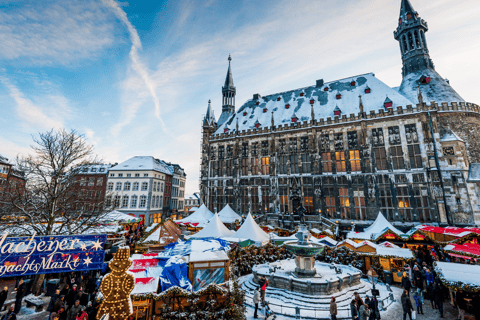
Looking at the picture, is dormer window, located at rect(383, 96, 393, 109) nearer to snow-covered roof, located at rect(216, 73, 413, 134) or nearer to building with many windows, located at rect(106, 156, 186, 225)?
snow-covered roof, located at rect(216, 73, 413, 134)

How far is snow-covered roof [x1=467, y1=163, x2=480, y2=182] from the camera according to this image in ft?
73.6

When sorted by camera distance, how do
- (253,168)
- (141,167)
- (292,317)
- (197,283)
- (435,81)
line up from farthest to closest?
(141,167), (253,168), (435,81), (292,317), (197,283)

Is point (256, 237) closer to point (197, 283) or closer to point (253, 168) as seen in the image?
point (197, 283)

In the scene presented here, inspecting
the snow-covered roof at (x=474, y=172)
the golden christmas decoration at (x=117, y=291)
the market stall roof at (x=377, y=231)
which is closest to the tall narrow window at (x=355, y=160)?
the market stall roof at (x=377, y=231)

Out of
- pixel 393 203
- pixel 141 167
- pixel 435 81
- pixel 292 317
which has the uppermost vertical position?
pixel 435 81

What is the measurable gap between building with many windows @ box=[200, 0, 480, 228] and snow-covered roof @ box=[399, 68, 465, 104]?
0.38ft

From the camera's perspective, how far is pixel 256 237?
17.8 metres

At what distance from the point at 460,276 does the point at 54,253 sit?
1401 cm

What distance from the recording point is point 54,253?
4727 mm

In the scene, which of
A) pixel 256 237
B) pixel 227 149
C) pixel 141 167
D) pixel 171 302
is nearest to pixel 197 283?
pixel 171 302

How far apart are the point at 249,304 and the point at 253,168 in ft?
80.0

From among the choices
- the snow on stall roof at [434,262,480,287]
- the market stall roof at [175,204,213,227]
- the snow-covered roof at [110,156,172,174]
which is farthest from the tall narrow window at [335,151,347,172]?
the snow-covered roof at [110,156,172,174]

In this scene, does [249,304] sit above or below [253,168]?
below

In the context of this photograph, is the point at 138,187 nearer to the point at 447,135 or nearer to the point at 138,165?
the point at 138,165
